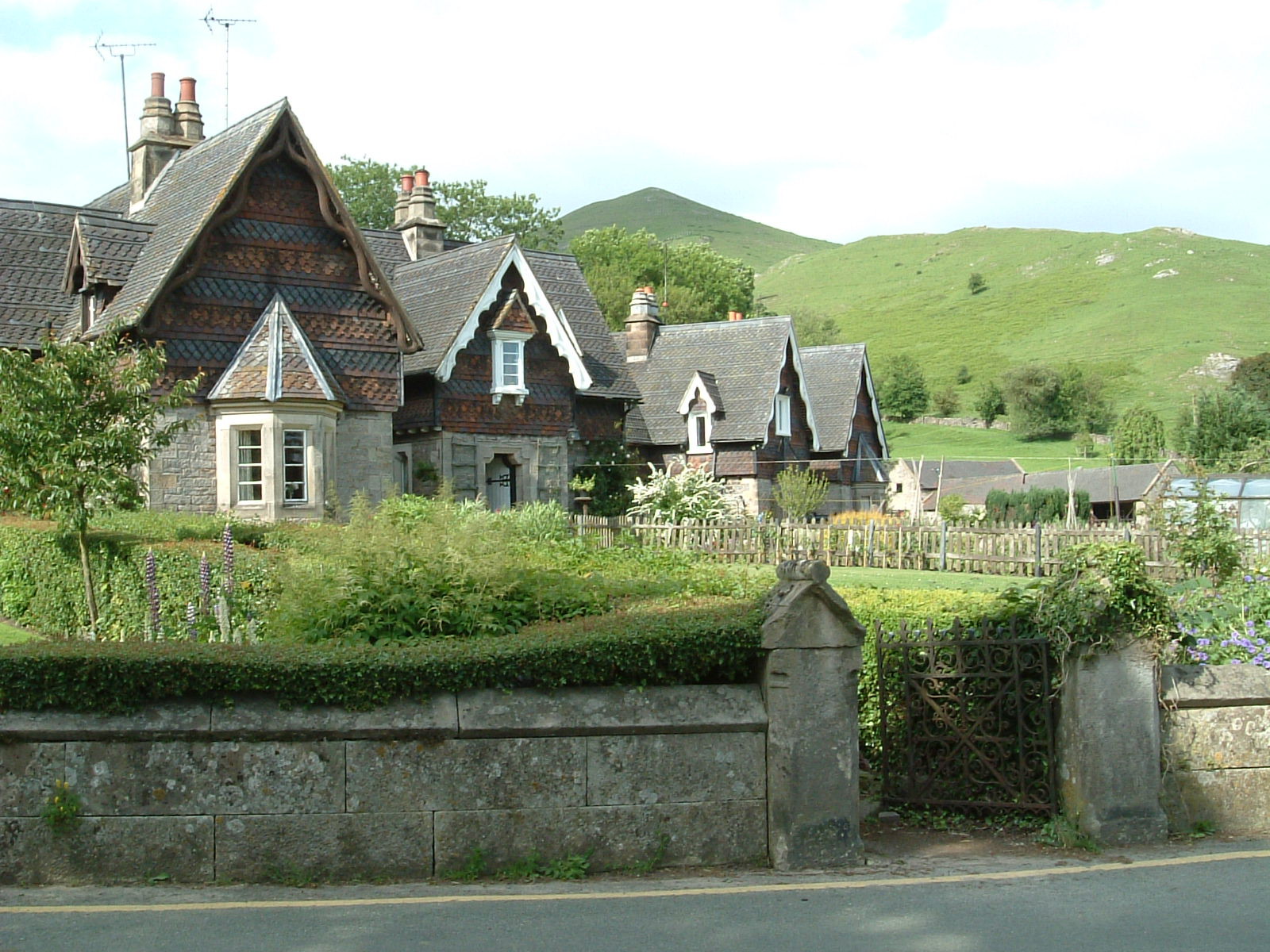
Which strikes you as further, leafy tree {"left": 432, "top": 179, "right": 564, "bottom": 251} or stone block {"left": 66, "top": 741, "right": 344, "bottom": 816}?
leafy tree {"left": 432, "top": 179, "right": 564, "bottom": 251}

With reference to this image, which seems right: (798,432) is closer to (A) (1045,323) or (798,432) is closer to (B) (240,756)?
(B) (240,756)

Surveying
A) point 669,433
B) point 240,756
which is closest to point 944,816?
point 240,756

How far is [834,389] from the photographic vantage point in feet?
152

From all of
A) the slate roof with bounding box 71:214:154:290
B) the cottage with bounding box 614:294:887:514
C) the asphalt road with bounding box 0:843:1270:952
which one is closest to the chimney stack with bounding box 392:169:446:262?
the cottage with bounding box 614:294:887:514

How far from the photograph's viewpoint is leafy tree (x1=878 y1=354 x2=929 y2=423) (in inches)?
4697

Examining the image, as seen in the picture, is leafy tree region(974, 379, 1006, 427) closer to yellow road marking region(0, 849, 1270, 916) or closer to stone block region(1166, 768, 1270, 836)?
stone block region(1166, 768, 1270, 836)

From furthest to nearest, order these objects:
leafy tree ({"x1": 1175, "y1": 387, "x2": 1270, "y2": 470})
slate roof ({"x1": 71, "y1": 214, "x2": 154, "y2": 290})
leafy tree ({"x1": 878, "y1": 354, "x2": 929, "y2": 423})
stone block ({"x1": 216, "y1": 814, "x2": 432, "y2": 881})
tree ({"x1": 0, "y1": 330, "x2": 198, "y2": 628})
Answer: leafy tree ({"x1": 878, "y1": 354, "x2": 929, "y2": 423})
leafy tree ({"x1": 1175, "y1": 387, "x2": 1270, "y2": 470})
slate roof ({"x1": 71, "y1": 214, "x2": 154, "y2": 290})
tree ({"x1": 0, "y1": 330, "x2": 198, "y2": 628})
stone block ({"x1": 216, "y1": 814, "x2": 432, "y2": 881})

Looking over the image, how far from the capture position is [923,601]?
35.0ft

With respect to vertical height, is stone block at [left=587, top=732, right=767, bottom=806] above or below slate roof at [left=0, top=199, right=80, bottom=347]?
below

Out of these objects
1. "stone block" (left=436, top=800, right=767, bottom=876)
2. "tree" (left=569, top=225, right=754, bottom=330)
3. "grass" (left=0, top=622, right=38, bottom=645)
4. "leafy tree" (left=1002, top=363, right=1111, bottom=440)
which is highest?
"tree" (left=569, top=225, right=754, bottom=330)

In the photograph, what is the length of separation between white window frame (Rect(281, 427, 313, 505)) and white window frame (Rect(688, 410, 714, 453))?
16478 millimetres

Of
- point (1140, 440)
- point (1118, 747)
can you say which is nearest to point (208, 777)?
point (1118, 747)

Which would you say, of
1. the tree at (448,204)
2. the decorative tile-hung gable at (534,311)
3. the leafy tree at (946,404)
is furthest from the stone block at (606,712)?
the leafy tree at (946,404)

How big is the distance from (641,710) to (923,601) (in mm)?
4085
